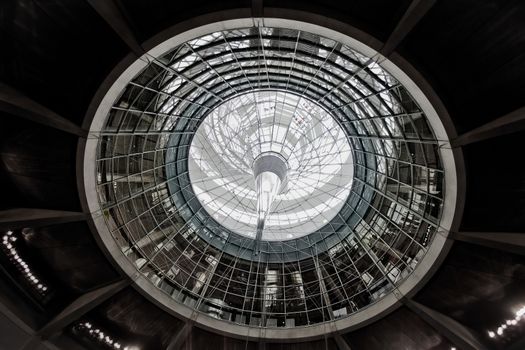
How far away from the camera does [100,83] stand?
13.8 metres

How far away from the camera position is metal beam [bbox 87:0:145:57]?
1112 centimetres

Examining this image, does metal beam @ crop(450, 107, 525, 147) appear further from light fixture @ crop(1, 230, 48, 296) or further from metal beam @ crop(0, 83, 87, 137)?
light fixture @ crop(1, 230, 48, 296)

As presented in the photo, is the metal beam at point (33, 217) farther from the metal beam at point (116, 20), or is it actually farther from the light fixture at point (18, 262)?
the metal beam at point (116, 20)

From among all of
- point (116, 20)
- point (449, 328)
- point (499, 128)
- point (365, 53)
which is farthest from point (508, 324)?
point (116, 20)

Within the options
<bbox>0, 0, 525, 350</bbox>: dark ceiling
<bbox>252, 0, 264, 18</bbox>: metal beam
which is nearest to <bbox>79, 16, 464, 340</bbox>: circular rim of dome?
<bbox>252, 0, 264, 18</bbox>: metal beam

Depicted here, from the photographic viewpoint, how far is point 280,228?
1169 inches

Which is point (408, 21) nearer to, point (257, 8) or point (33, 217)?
point (257, 8)

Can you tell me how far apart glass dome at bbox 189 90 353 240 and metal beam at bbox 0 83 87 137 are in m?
13.6

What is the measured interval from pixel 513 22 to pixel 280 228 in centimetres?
2265

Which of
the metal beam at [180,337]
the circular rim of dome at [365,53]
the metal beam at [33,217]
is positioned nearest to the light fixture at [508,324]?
the circular rim of dome at [365,53]

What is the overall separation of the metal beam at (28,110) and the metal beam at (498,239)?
741 inches

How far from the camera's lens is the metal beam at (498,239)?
12942 millimetres

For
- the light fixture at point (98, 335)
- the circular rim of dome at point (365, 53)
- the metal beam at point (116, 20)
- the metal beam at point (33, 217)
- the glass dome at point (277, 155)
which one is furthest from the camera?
the glass dome at point (277, 155)

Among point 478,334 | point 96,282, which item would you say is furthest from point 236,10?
point 478,334
